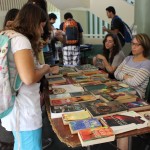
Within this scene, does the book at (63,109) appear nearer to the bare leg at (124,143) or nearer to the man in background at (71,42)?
the bare leg at (124,143)

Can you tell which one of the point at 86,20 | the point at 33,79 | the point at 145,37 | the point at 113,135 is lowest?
the point at 113,135

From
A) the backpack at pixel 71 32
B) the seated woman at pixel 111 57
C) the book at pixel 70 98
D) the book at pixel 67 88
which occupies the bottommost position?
the book at pixel 70 98

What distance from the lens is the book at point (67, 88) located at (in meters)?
1.58

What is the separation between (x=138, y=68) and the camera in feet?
6.38

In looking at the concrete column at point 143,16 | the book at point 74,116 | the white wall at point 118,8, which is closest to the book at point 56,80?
the book at point 74,116

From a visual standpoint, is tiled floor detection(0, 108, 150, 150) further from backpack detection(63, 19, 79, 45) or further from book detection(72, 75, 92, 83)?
backpack detection(63, 19, 79, 45)

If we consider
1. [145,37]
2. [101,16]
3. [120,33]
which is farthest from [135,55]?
[101,16]

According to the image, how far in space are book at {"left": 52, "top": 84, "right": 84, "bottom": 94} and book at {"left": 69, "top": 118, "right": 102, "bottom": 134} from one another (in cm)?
52

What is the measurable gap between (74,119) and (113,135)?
246 mm

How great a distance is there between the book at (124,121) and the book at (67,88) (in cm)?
52

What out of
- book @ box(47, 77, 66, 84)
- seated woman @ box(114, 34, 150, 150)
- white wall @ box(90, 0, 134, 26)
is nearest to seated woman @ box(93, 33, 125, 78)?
seated woman @ box(114, 34, 150, 150)

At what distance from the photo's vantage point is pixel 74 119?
43.9 inches

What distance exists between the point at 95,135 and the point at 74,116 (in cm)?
23

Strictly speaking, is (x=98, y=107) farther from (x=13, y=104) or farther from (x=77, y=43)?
(x=77, y=43)
